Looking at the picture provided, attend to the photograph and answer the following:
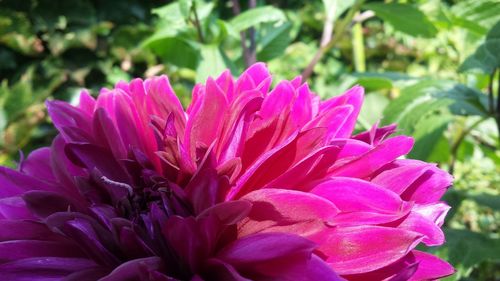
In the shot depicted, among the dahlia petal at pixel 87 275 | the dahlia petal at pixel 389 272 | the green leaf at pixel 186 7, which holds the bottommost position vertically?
the dahlia petal at pixel 389 272

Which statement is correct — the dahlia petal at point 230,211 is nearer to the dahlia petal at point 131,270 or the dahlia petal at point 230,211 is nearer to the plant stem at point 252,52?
the dahlia petal at point 131,270

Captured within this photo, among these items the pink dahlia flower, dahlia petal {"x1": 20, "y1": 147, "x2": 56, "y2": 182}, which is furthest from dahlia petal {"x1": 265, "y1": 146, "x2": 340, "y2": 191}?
dahlia petal {"x1": 20, "y1": 147, "x2": 56, "y2": 182}

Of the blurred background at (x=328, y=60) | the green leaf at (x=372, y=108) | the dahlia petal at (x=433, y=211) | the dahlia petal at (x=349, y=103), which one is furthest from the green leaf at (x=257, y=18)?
the dahlia petal at (x=433, y=211)

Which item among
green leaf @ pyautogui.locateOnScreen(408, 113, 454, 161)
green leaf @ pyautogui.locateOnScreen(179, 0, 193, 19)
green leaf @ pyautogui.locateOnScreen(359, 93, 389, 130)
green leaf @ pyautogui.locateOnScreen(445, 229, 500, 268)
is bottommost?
green leaf @ pyautogui.locateOnScreen(445, 229, 500, 268)

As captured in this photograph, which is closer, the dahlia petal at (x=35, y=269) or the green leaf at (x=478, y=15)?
the dahlia petal at (x=35, y=269)

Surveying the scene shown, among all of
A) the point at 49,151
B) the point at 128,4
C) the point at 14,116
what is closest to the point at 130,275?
the point at 49,151

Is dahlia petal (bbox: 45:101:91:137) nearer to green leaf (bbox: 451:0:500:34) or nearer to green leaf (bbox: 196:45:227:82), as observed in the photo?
green leaf (bbox: 196:45:227:82)

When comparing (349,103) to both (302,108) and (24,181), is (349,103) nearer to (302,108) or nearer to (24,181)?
(302,108)

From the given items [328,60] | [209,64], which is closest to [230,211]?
[209,64]
